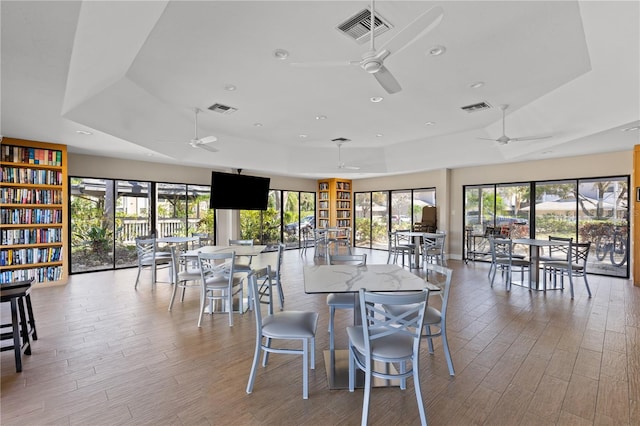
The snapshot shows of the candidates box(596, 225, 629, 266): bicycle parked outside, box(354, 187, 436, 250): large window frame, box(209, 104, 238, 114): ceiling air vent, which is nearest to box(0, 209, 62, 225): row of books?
box(209, 104, 238, 114): ceiling air vent

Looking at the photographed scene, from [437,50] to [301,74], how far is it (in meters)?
1.62

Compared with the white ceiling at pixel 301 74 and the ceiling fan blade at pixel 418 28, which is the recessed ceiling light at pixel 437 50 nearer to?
the white ceiling at pixel 301 74

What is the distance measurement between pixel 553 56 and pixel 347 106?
2733 mm

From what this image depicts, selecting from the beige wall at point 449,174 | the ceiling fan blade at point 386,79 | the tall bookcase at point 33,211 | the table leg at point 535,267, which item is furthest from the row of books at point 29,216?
the table leg at point 535,267

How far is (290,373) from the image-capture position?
9.12 feet

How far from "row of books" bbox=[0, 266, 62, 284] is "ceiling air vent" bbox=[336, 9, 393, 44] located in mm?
6902

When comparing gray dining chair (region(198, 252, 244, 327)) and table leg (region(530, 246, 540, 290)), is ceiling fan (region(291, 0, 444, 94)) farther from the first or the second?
table leg (region(530, 246, 540, 290))

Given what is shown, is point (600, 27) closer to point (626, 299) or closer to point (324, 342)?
point (324, 342)

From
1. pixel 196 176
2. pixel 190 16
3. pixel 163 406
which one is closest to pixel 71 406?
pixel 163 406

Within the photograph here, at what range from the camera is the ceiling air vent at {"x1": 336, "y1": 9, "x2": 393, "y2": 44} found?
2658mm

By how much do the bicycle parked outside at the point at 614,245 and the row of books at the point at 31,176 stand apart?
11745mm

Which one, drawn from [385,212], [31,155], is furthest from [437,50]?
[385,212]

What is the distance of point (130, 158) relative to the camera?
24.1 feet

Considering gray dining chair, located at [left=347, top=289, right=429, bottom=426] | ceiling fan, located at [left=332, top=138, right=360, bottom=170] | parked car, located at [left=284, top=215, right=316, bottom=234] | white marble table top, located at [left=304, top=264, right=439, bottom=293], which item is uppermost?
ceiling fan, located at [left=332, top=138, right=360, bottom=170]
